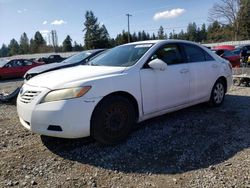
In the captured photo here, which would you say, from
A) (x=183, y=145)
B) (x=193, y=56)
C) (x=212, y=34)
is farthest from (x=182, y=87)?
(x=212, y=34)

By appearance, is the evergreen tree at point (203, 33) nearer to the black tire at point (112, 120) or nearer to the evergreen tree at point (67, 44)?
the evergreen tree at point (67, 44)

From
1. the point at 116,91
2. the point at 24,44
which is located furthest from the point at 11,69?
the point at 24,44

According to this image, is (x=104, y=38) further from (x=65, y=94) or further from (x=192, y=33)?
(x=65, y=94)

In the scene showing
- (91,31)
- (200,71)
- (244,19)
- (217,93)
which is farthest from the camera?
(91,31)

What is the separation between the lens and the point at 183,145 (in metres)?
4.13

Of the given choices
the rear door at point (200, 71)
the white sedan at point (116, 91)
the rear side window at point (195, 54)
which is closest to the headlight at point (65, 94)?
the white sedan at point (116, 91)

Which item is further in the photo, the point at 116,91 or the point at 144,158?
the point at 116,91

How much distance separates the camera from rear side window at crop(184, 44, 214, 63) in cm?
547

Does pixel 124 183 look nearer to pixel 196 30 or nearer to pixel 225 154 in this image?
pixel 225 154

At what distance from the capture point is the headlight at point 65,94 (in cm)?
371

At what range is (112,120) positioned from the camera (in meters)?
4.08

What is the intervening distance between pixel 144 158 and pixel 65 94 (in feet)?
4.44

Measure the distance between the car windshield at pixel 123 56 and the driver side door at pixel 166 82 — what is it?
22cm

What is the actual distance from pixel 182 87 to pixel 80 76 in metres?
1.97
